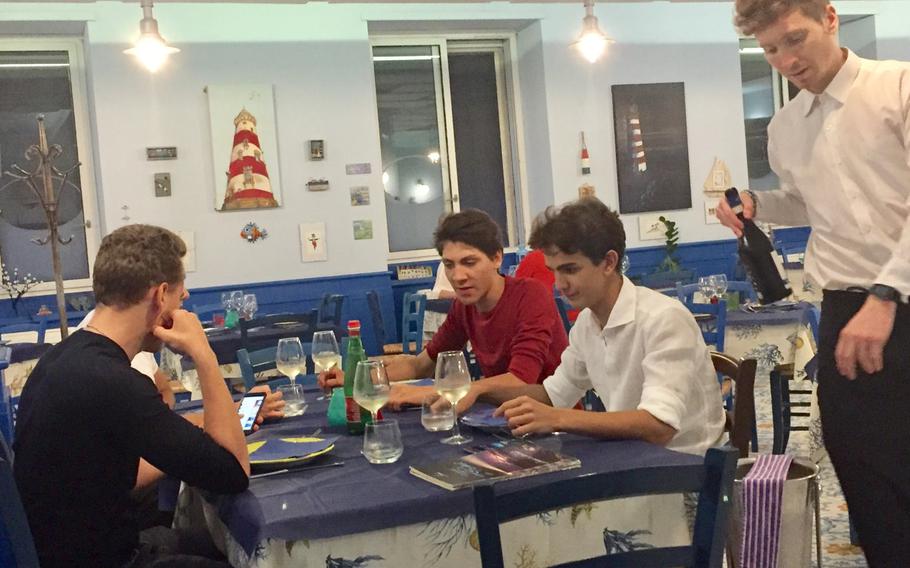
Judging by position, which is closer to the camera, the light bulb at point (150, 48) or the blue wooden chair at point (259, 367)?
the blue wooden chair at point (259, 367)

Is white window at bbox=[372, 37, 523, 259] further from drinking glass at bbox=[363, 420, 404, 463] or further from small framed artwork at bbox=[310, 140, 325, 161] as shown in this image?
drinking glass at bbox=[363, 420, 404, 463]

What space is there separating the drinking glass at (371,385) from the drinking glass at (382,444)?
0.78ft

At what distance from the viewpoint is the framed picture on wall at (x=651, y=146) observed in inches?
362

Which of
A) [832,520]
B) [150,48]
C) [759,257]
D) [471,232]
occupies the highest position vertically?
[150,48]

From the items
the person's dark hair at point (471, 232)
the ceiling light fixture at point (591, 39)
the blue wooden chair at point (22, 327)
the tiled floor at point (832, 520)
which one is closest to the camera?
the person's dark hair at point (471, 232)

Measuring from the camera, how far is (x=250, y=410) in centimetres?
263

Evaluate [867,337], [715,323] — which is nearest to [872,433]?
[867,337]

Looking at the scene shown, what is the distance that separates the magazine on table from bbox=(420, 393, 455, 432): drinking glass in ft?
Answer: 0.97

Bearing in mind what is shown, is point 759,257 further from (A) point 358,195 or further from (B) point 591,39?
(A) point 358,195

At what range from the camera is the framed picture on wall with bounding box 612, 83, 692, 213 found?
9.20 m

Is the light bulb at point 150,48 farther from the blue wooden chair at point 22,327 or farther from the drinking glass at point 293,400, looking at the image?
the drinking glass at point 293,400

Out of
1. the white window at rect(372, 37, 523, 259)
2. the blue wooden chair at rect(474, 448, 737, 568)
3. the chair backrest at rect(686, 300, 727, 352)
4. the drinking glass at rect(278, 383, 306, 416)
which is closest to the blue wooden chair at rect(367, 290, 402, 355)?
the white window at rect(372, 37, 523, 259)

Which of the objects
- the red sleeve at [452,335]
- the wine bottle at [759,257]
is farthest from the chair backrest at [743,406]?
the red sleeve at [452,335]

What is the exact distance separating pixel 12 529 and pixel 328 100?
6988 mm
